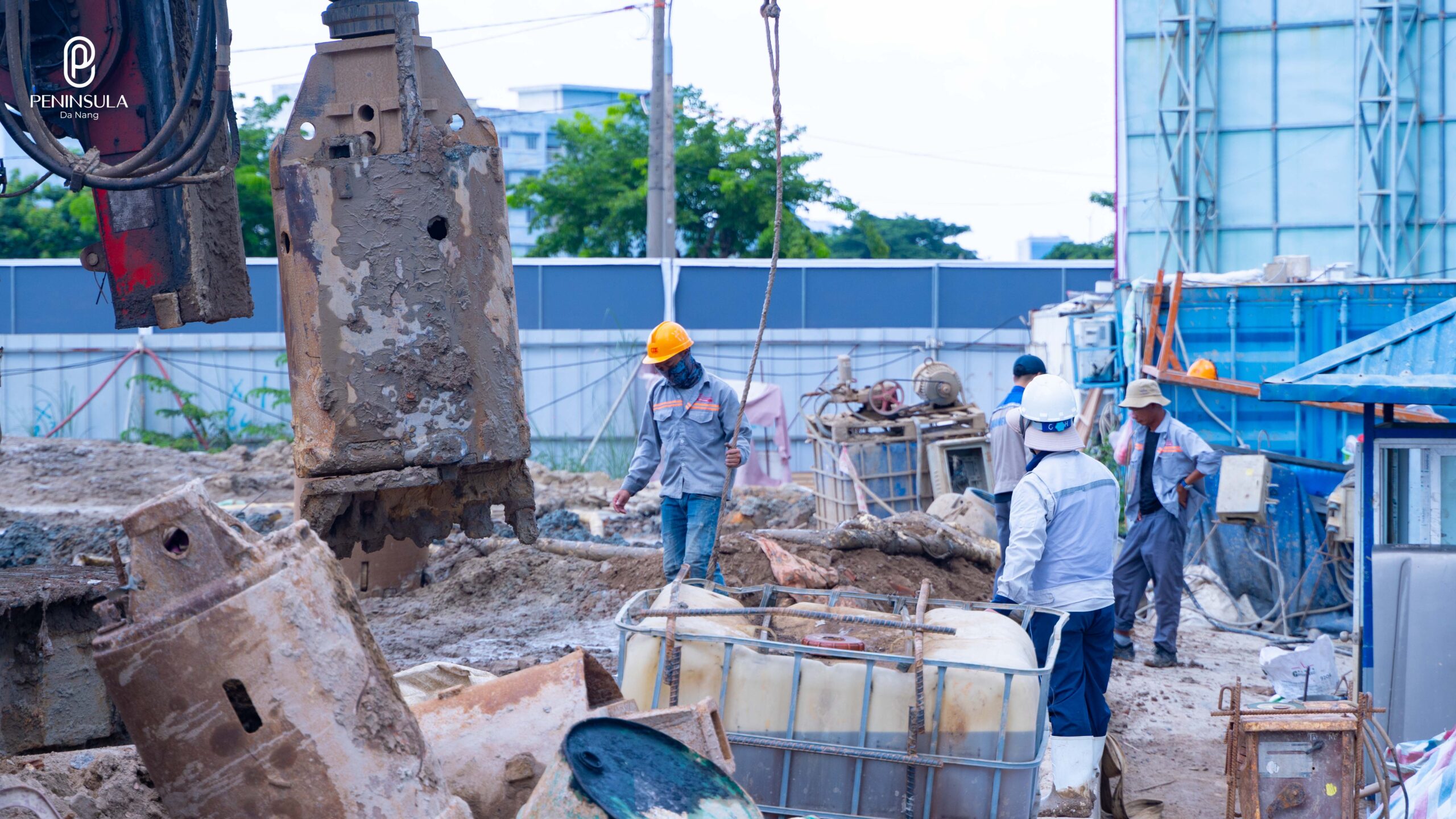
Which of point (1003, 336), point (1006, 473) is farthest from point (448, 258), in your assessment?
point (1003, 336)

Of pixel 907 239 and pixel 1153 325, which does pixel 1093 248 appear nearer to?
pixel 907 239

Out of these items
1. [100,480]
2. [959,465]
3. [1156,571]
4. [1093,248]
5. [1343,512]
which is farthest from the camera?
[1093,248]

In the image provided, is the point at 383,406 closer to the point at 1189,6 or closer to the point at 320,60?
the point at 320,60

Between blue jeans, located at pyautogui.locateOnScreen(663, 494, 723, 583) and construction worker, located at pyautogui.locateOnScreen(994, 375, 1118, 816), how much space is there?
2.16 meters

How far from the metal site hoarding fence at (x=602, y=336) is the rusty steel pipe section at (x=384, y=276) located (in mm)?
14661

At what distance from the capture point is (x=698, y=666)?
3.84 meters

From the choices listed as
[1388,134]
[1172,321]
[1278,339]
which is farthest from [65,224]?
[1388,134]

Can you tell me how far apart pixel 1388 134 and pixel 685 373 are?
10.9 meters

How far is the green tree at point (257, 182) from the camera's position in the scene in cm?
2462

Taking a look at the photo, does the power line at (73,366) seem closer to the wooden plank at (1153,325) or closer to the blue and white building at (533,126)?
the wooden plank at (1153,325)

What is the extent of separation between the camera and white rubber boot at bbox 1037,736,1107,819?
478 cm

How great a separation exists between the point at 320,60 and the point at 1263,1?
13.2 meters

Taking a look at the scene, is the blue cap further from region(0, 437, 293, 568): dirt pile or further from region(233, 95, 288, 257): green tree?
region(233, 95, 288, 257): green tree

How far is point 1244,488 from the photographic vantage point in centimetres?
922
